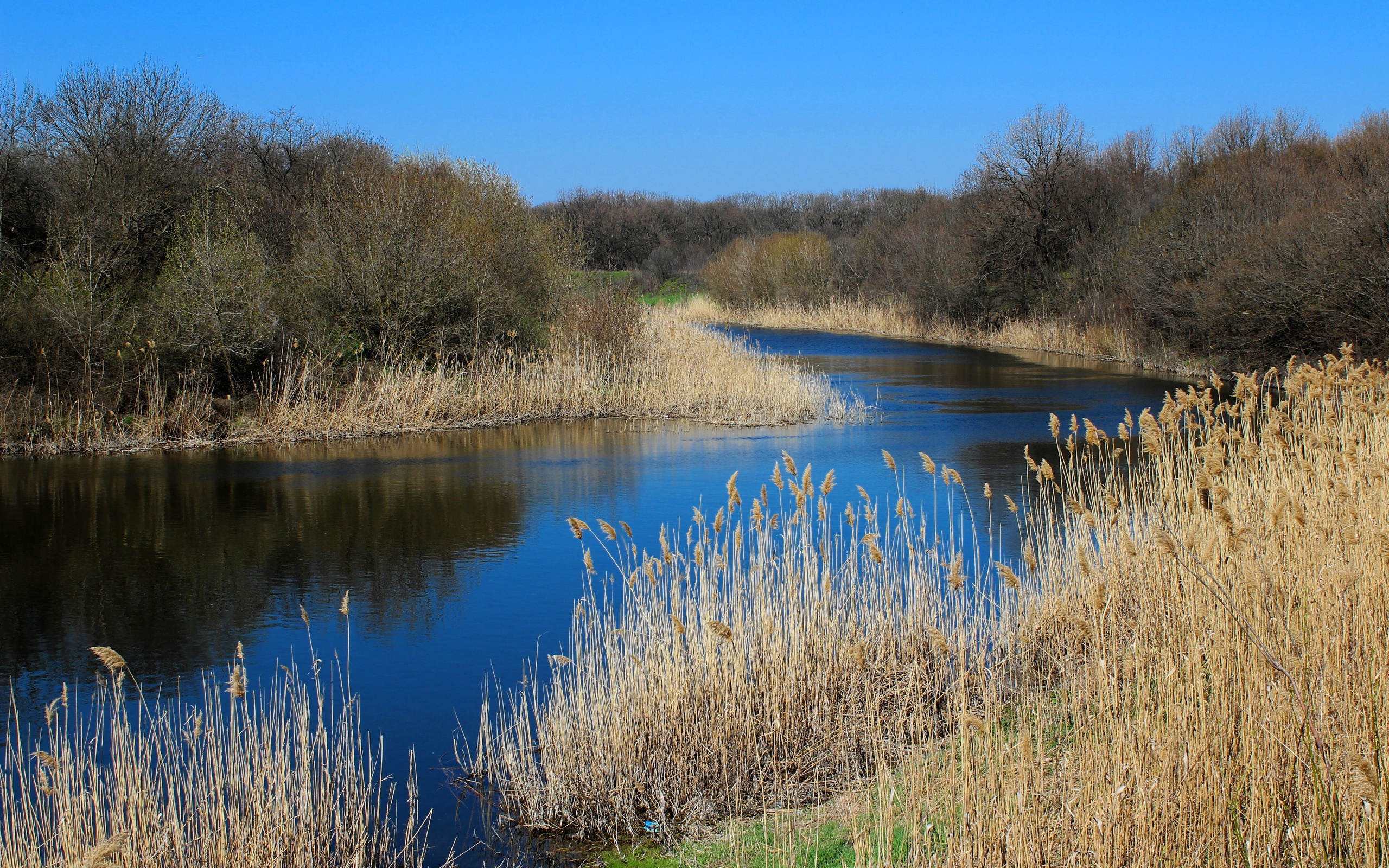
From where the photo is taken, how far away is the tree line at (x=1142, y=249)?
2066 cm

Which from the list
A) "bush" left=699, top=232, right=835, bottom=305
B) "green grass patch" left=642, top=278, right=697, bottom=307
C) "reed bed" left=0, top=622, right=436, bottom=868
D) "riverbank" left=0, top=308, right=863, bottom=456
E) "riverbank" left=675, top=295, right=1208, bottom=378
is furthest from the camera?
"green grass patch" left=642, top=278, right=697, bottom=307

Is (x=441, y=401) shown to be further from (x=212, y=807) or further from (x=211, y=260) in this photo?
(x=212, y=807)

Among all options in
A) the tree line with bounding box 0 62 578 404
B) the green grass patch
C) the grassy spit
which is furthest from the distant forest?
the green grass patch

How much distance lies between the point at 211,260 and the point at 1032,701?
15582mm

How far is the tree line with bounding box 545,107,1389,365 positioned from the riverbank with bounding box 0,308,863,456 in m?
8.69

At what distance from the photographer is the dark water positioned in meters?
7.51

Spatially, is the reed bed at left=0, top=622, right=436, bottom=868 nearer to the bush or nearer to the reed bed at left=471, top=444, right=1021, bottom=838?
the reed bed at left=471, top=444, right=1021, bottom=838

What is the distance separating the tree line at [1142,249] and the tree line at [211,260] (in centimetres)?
929

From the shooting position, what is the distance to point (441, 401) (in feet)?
62.2

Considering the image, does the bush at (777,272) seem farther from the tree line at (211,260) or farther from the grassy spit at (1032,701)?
the grassy spit at (1032,701)

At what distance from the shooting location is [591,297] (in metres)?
23.5

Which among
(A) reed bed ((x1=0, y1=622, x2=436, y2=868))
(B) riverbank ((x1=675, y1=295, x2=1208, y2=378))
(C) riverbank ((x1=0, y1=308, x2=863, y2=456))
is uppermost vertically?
(B) riverbank ((x1=675, y1=295, x2=1208, y2=378))

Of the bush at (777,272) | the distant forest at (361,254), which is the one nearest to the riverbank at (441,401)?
the distant forest at (361,254)

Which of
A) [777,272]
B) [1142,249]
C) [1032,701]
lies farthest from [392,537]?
[777,272]
